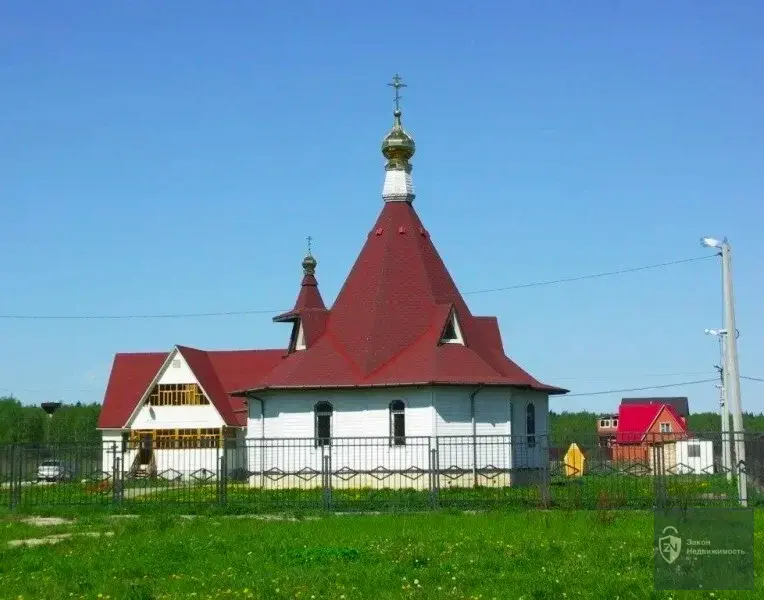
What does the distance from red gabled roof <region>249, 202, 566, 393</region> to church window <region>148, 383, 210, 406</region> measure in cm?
984

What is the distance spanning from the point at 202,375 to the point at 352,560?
32095mm

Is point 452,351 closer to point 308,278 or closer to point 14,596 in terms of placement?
point 308,278

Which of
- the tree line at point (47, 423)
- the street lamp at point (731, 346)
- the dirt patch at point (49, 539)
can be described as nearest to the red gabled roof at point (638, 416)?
the tree line at point (47, 423)

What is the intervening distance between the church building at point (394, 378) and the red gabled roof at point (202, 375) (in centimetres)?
552

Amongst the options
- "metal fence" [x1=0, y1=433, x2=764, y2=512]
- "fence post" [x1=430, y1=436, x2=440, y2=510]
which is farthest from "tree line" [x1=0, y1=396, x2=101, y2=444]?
"fence post" [x1=430, y1=436, x2=440, y2=510]

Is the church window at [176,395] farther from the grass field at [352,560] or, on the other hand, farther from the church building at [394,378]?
the grass field at [352,560]

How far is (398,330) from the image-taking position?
32562 millimetres

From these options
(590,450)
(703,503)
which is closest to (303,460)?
(590,450)

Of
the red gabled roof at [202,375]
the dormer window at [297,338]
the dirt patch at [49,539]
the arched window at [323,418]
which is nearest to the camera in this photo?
the dirt patch at [49,539]

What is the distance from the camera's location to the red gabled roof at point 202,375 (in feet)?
142

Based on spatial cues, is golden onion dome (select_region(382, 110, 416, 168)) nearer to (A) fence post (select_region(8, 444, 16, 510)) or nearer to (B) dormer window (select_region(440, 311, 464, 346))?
(B) dormer window (select_region(440, 311, 464, 346))

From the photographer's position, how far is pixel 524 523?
15773 mm

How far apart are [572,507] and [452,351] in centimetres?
1269

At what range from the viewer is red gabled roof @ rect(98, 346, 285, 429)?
43.3 metres
